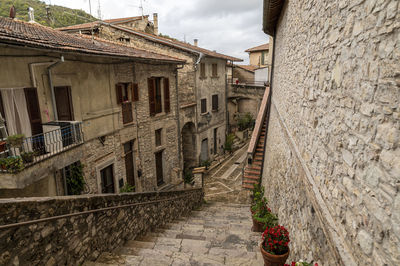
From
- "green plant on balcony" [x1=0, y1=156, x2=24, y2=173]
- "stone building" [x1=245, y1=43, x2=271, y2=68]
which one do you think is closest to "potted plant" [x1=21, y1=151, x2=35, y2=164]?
"green plant on balcony" [x1=0, y1=156, x2=24, y2=173]

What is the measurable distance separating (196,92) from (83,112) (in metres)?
9.64

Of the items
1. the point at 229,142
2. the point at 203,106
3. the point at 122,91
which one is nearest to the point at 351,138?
the point at 122,91

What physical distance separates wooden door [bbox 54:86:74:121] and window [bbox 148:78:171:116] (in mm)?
4486

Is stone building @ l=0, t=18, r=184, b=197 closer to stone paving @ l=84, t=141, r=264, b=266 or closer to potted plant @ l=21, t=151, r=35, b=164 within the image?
potted plant @ l=21, t=151, r=35, b=164

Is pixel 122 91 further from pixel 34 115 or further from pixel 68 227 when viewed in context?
pixel 68 227

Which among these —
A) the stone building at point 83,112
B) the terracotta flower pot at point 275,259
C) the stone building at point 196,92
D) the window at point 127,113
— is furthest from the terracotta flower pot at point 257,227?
the stone building at point 196,92

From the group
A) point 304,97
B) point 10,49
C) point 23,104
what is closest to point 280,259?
point 304,97

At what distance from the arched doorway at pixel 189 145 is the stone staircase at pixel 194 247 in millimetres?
9909

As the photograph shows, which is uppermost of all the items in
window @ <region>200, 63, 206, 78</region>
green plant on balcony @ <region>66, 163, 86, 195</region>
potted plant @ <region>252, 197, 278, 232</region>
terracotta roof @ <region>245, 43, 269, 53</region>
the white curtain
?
terracotta roof @ <region>245, 43, 269, 53</region>

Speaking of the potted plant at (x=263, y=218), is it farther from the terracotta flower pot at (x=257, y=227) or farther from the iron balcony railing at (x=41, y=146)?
the iron balcony railing at (x=41, y=146)

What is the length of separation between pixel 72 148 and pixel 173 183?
26.0 ft

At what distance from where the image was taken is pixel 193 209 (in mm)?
10852

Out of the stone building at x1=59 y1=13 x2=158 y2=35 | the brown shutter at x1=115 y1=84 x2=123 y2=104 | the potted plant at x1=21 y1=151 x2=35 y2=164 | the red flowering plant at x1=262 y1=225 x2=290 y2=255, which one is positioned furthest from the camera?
the stone building at x1=59 y1=13 x2=158 y2=35

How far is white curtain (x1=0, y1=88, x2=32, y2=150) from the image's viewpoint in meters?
6.05
